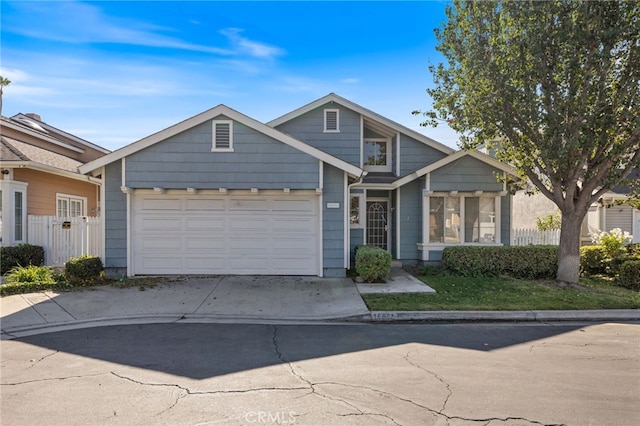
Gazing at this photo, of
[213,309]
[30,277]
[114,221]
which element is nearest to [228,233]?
[114,221]

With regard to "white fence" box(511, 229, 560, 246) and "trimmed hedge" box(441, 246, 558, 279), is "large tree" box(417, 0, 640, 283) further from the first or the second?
"white fence" box(511, 229, 560, 246)

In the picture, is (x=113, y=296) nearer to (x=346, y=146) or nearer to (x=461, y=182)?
(x=346, y=146)

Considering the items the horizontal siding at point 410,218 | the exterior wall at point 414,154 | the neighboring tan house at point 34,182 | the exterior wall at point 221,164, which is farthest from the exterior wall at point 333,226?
the neighboring tan house at point 34,182

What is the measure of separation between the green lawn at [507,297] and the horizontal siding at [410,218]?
2710mm

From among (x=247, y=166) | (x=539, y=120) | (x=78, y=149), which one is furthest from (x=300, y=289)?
(x=78, y=149)

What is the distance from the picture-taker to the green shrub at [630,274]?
390 inches

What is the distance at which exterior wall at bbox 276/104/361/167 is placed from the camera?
14.0 meters

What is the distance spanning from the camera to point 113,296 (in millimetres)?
8406

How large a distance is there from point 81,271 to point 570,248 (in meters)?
13.4

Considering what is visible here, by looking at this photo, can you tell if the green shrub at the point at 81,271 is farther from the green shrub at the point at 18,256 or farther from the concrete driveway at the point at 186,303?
the green shrub at the point at 18,256

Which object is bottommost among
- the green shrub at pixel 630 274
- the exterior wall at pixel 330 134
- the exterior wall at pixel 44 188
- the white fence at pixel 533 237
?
the green shrub at pixel 630 274

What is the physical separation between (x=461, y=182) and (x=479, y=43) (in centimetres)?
438

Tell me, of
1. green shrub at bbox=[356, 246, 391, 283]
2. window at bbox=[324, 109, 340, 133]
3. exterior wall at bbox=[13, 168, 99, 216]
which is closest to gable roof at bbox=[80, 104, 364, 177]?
green shrub at bbox=[356, 246, 391, 283]

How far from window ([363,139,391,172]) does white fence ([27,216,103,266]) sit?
32.7 feet
